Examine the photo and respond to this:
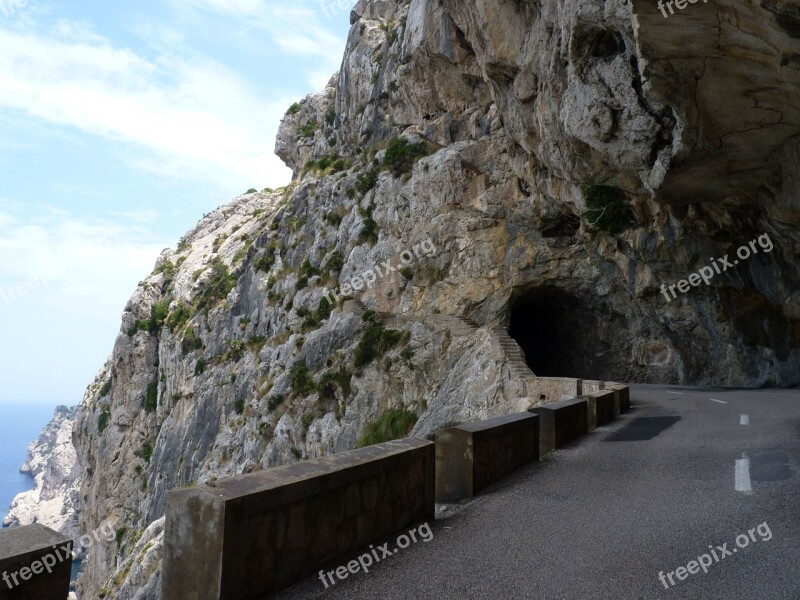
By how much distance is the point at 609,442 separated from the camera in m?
10.0

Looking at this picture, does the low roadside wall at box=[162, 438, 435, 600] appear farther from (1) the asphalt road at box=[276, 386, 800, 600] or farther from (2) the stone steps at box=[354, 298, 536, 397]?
(2) the stone steps at box=[354, 298, 536, 397]

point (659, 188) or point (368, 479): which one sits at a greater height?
point (659, 188)

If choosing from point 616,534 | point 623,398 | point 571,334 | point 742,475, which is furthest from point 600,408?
point 571,334

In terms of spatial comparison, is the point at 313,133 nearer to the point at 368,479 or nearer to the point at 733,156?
the point at 733,156

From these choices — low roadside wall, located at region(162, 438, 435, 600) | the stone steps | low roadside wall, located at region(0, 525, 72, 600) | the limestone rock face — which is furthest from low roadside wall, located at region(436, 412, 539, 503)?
the limestone rock face

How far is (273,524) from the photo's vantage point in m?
3.78

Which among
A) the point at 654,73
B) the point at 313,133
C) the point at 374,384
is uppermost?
the point at 313,133

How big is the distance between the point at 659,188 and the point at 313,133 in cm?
4910

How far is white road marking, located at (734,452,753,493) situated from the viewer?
6621 mm

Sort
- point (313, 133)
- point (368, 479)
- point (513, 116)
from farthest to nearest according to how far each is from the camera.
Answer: point (313, 133), point (513, 116), point (368, 479)

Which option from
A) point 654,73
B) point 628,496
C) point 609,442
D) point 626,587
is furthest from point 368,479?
point 654,73

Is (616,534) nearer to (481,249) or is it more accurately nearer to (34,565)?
(34,565)

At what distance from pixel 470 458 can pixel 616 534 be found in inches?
74.5

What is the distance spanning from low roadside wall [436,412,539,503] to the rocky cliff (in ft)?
27.3
